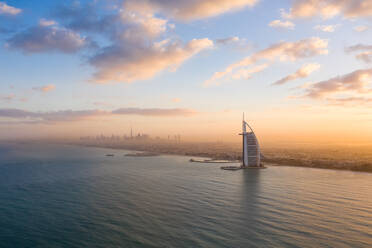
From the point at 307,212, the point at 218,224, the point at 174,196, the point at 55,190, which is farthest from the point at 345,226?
the point at 55,190

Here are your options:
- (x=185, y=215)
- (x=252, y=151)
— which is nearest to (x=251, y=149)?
(x=252, y=151)

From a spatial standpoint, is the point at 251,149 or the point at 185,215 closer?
the point at 185,215

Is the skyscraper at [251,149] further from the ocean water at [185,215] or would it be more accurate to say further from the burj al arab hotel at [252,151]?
the ocean water at [185,215]

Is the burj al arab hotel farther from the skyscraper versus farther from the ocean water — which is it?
the ocean water

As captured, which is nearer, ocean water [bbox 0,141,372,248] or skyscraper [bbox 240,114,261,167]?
ocean water [bbox 0,141,372,248]

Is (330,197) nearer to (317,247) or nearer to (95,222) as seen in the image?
(317,247)

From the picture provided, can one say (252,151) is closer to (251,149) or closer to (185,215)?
(251,149)

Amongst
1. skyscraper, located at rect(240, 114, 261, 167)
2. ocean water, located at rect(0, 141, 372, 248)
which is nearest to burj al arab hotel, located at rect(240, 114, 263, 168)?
skyscraper, located at rect(240, 114, 261, 167)

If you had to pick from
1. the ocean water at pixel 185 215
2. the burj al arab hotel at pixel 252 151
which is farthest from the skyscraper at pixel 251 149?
the ocean water at pixel 185 215

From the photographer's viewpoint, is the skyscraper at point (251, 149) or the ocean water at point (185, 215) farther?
the skyscraper at point (251, 149)

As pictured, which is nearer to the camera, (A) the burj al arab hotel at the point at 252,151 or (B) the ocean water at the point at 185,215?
(B) the ocean water at the point at 185,215

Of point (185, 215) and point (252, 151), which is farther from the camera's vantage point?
point (252, 151)
